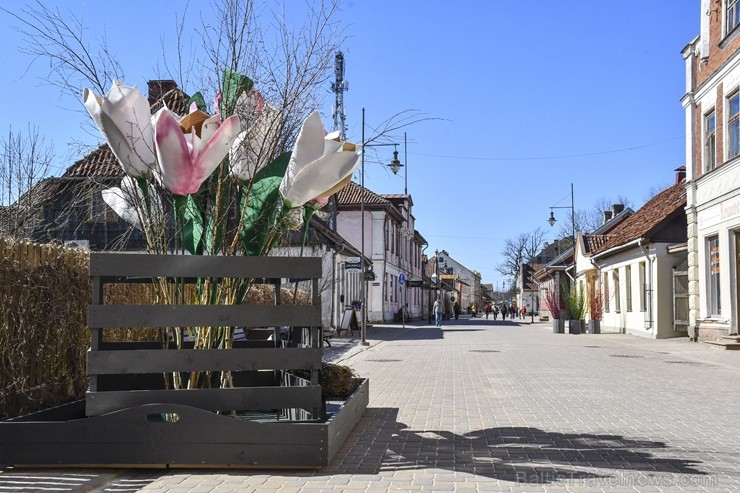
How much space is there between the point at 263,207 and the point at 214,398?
66.5 inches

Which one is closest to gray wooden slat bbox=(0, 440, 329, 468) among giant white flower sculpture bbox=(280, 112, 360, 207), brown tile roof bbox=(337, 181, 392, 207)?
giant white flower sculpture bbox=(280, 112, 360, 207)

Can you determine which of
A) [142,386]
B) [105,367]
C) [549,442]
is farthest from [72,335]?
[549,442]

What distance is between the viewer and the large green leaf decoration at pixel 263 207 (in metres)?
6.71

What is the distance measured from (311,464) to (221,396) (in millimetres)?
809

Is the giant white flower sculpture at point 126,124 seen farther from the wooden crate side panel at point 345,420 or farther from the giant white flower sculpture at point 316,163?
the wooden crate side panel at point 345,420

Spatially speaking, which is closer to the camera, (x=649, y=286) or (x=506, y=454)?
(x=506, y=454)

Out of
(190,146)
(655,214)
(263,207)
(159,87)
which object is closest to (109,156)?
(159,87)

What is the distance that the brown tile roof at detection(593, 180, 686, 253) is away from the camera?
2759 centimetres

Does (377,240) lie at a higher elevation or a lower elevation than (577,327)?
higher

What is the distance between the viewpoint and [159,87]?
297 inches

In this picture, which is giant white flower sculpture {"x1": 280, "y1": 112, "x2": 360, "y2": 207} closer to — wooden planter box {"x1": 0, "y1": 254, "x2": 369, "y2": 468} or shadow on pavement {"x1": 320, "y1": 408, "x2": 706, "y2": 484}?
wooden planter box {"x1": 0, "y1": 254, "x2": 369, "y2": 468}

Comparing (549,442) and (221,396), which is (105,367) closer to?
(221,396)

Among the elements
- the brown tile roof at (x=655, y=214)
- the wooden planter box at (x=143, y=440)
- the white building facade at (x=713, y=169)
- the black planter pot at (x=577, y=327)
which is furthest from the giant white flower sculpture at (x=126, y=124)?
the black planter pot at (x=577, y=327)

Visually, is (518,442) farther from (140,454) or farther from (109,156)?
(109,156)
